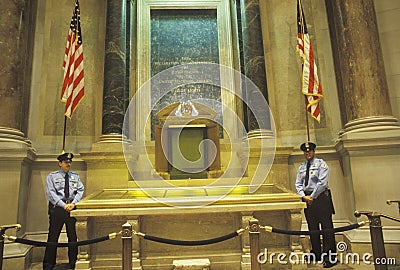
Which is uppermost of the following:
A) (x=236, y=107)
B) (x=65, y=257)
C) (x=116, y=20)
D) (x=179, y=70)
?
(x=116, y=20)

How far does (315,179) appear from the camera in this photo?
5.21 metres

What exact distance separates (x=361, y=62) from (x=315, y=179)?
269 centimetres

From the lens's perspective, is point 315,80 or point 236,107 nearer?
point 315,80

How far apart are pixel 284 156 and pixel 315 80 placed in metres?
1.65

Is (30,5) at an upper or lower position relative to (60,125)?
upper

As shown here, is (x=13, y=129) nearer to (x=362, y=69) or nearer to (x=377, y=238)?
(x=377, y=238)

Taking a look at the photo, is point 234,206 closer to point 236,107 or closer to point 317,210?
point 317,210

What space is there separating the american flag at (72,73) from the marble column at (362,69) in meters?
5.29

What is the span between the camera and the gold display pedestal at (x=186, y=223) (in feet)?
14.1

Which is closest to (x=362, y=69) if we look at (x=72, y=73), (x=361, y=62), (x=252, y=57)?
(x=361, y=62)

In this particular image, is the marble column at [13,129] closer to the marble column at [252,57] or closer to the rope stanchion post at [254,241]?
the rope stanchion post at [254,241]

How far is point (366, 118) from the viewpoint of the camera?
19.7ft

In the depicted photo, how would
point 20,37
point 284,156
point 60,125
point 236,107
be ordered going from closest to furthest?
1. point 20,37
2. point 284,156
3. point 60,125
4. point 236,107

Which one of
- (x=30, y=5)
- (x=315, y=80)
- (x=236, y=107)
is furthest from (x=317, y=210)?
(x=30, y=5)
